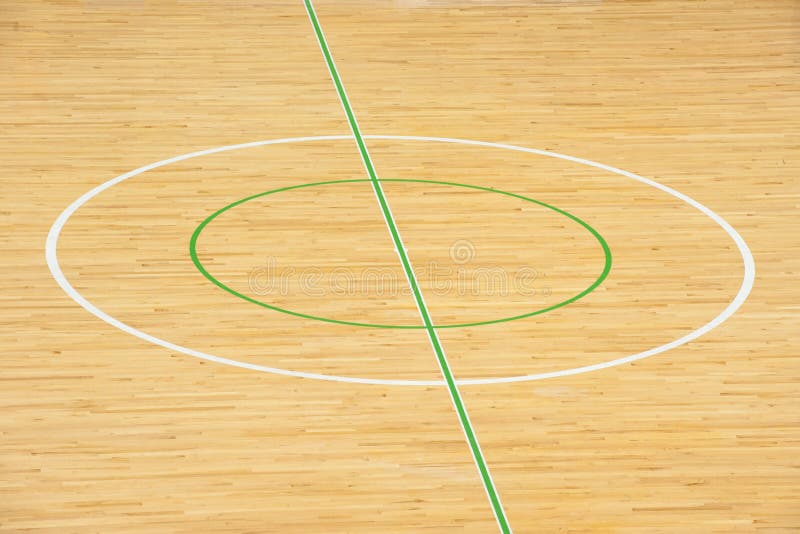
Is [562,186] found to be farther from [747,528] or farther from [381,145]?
[747,528]

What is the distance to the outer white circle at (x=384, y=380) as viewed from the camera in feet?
22.7

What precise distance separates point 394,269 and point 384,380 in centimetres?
121

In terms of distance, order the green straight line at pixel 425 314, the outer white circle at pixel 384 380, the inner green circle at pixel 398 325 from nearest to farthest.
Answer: the green straight line at pixel 425 314 → the outer white circle at pixel 384 380 → the inner green circle at pixel 398 325

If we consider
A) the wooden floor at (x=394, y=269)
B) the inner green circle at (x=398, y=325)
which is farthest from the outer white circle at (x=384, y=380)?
the inner green circle at (x=398, y=325)

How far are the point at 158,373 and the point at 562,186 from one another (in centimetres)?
336

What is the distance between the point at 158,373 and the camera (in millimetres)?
6852

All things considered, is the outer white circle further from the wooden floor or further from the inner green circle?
the inner green circle

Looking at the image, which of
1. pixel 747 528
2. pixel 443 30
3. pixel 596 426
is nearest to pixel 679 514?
pixel 747 528

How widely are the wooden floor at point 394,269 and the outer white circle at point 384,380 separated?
0.05 meters

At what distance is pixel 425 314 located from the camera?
7504mm

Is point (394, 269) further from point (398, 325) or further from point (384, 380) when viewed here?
point (384, 380)

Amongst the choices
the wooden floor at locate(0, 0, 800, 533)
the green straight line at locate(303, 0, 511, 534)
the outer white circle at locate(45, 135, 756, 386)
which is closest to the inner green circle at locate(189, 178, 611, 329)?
the wooden floor at locate(0, 0, 800, 533)

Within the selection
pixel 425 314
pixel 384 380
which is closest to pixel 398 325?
pixel 425 314

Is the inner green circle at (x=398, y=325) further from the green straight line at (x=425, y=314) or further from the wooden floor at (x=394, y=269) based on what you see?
the green straight line at (x=425, y=314)
